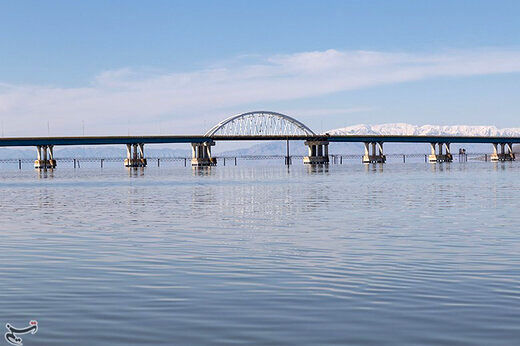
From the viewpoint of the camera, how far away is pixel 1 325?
14.9 m

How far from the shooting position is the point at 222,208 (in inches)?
2067

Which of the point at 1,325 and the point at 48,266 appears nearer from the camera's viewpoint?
the point at 1,325

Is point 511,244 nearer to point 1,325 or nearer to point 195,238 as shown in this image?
point 195,238

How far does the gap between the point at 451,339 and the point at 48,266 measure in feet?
46.1

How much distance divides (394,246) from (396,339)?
1377 centimetres

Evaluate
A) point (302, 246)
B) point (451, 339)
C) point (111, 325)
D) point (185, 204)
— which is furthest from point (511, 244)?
point (185, 204)

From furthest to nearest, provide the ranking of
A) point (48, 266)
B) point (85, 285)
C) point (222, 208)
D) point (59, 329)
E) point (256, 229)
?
point (222, 208)
point (256, 229)
point (48, 266)
point (85, 285)
point (59, 329)

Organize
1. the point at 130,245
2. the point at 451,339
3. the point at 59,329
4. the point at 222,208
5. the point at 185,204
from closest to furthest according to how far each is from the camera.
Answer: the point at 451,339, the point at 59,329, the point at 130,245, the point at 222,208, the point at 185,204

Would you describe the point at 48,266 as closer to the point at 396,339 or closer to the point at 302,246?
the point at 302,246

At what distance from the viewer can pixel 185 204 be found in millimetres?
57750

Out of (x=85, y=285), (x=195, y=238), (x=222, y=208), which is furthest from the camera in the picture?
(x=222, y=208)

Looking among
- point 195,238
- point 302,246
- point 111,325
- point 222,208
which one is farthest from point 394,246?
point 222,208

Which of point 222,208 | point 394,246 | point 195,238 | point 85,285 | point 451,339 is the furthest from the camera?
point 222,208

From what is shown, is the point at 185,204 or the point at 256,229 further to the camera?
the point at 185,204
